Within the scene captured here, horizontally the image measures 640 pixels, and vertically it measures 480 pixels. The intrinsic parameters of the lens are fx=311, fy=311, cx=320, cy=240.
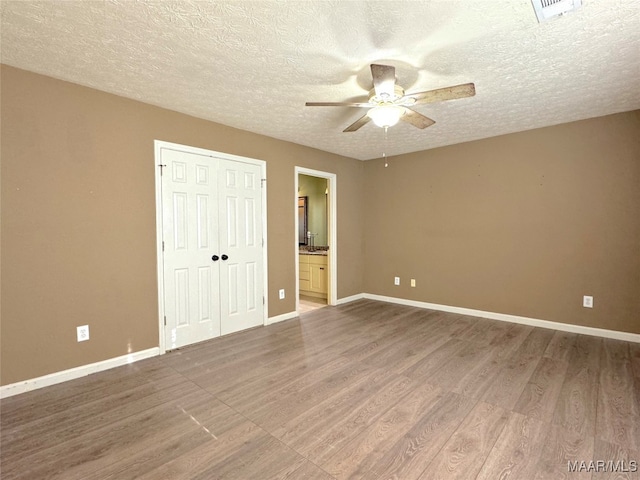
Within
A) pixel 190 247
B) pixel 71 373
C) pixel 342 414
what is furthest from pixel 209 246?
pixel 342 414

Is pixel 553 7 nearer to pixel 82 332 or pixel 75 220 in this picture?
pixel 75 220

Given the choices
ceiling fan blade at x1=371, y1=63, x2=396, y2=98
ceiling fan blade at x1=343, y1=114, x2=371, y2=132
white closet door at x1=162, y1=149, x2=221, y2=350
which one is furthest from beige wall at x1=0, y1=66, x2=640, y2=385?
ceiling fan blade at x1=371, y1=63, x2=396, y2=98

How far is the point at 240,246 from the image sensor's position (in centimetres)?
394

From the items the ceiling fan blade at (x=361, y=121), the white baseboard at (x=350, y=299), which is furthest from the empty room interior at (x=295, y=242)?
the white baseboard at (x=350, y=299)

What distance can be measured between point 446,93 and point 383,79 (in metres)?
0.49

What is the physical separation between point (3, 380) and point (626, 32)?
508 cm

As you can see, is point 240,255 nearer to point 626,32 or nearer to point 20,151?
point 20,151

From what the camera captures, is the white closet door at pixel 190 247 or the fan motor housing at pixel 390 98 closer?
the fan motor housing at pixel 390 98

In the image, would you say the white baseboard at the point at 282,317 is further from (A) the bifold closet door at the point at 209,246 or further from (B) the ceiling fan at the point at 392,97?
(B) the ceiling fan at the point at 392,97

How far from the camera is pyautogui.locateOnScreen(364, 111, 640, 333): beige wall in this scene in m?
3.54

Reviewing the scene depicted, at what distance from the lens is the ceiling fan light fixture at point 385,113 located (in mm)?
2518

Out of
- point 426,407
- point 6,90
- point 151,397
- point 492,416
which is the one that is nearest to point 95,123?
point 6,90

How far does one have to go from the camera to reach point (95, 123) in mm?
2803

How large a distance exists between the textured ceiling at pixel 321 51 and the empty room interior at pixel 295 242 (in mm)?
21
